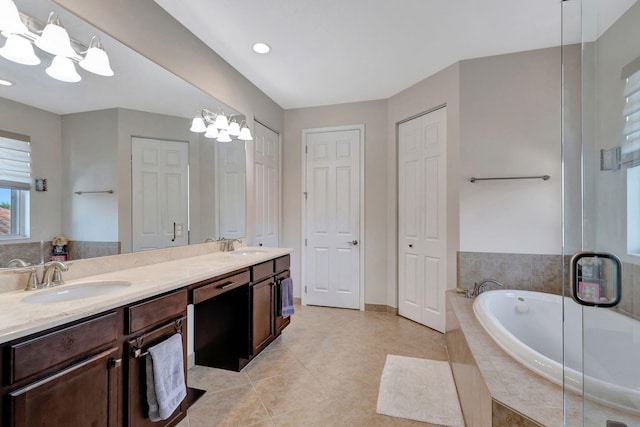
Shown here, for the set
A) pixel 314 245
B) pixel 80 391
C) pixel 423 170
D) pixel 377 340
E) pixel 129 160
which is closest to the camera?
pixel 80 391

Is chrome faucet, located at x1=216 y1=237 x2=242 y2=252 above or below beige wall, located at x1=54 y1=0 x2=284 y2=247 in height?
below

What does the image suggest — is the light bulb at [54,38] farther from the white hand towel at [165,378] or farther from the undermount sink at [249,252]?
the undermount sink at [249,252]

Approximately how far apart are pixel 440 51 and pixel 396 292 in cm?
257

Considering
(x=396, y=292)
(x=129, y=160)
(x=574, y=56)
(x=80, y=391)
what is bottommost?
(x=396, y=292)

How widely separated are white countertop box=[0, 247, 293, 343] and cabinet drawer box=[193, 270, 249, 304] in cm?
6

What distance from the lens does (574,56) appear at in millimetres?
1365

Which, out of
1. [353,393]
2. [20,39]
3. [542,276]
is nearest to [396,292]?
[542,276]

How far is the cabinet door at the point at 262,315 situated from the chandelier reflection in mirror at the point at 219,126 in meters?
1.34

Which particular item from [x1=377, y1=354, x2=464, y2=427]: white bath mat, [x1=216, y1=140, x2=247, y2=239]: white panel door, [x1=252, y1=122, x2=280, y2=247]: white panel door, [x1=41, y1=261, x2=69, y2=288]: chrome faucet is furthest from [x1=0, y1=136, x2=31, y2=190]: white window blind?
[x1=377, y1=354, x2=464, y2=427]: white bath mat

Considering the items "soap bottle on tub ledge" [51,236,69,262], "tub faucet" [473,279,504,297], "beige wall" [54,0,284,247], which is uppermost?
"beige wall" [54,0,284,247]

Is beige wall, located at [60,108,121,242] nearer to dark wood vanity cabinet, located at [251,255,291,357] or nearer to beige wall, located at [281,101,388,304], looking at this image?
dark wood vanity cabinet, located at [251,255,291,357]

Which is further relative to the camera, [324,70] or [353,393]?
[324,70]

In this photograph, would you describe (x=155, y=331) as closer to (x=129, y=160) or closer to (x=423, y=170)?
(x=129, y=160)

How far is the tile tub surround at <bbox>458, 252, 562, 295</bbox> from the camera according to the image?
2537 mm
